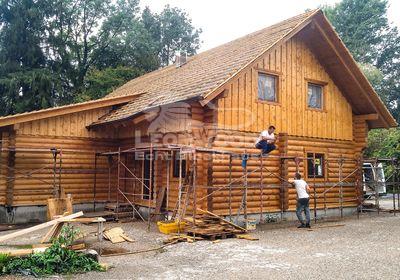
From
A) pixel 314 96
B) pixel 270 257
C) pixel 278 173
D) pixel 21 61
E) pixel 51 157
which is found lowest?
pixel 270 257

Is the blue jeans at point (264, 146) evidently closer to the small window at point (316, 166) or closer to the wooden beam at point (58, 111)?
the small window at point (316, 166)

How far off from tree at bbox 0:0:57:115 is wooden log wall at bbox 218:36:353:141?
19.3 metres

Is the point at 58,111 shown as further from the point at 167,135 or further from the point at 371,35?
the point at 371,35

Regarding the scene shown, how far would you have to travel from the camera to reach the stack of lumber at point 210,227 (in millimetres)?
11164

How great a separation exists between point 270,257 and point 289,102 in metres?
7.66

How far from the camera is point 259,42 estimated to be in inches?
Result: 590

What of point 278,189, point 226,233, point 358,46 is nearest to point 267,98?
point 278,189

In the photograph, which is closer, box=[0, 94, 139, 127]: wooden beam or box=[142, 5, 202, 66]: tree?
box=[0, 94, 139, 127]: wooden beam

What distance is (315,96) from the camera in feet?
53.8

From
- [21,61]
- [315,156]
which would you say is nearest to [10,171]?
[315,156]

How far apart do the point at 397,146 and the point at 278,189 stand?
17561 millimetres

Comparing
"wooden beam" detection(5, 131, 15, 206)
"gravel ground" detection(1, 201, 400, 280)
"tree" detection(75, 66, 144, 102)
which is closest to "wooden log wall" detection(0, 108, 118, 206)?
"wooden beam" detection(5, 131, 15, 206)

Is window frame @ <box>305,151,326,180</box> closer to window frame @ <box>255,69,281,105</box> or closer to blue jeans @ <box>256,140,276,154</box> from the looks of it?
window frame @ <box>255,69,281,105</box>

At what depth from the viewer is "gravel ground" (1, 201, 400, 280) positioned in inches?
297
